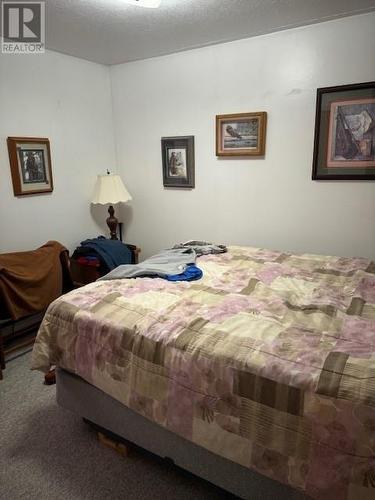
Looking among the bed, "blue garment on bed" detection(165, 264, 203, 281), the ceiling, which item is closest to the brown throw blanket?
the bed

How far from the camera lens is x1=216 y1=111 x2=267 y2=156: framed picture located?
2752 mm

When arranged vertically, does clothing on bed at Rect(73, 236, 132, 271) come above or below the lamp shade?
below

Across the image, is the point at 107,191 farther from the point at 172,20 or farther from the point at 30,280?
the point at 172,20

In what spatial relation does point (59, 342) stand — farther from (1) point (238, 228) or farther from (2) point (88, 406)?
(1) point (238, 228)

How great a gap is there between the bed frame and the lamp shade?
185cm

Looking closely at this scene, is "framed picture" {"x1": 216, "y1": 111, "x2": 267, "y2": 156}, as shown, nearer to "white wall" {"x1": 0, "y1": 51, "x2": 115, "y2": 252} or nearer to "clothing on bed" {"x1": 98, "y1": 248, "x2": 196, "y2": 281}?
"clothing on bed" {"x1": 98, "y1": 248, "x2": 196, "y2": 281}

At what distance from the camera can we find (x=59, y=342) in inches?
65.7

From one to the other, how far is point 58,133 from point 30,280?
142 cm

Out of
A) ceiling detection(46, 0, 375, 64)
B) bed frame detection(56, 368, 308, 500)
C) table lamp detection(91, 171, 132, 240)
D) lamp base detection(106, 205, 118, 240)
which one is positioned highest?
ceiling detection(46, 0, 375, 64)

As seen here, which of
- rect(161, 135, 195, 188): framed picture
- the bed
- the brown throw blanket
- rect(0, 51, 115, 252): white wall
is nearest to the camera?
the bed

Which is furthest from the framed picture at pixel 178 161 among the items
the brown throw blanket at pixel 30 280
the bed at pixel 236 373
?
the bed at pixel 236 373

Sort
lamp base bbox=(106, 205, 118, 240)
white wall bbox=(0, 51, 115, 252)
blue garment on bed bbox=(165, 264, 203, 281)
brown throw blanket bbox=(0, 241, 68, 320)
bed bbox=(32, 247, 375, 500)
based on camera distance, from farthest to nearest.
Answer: lamp base bbox=(106, 205, 118, 240) < white wall bbox=(0, 51, 115, 252) < brown throw blanket bbox=(0, 241, 68, 320) < blue garment on bed bbox=(165, 264, 203, 281) < bed bbox=(32, 247, 375, 500)

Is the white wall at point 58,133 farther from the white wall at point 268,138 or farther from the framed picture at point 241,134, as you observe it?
the framed picture at point 241,134

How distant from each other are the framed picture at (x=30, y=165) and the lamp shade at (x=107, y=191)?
427 millimetres
